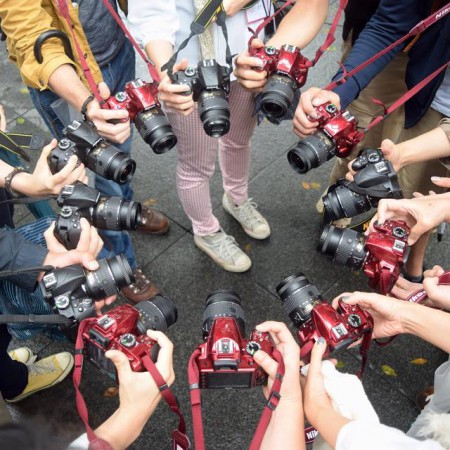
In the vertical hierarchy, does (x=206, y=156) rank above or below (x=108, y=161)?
below

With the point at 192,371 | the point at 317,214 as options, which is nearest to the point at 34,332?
the point at 192,371

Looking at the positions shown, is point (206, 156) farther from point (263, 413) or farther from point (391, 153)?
point (263, 413)

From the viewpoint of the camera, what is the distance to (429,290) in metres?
1.76

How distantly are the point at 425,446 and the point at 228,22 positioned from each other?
189 cm

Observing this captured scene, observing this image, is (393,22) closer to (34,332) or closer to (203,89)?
(203,89)

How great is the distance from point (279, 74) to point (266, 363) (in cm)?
131

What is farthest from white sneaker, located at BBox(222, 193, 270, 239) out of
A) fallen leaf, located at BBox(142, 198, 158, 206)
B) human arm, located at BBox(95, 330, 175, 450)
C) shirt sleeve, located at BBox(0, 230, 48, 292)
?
human arm, located at BBox(95, 330, 175, 450)

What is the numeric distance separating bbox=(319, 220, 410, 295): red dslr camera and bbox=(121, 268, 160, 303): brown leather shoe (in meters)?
1.29

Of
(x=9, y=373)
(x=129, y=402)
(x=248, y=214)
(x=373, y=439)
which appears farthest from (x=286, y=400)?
(x=248, y=214)

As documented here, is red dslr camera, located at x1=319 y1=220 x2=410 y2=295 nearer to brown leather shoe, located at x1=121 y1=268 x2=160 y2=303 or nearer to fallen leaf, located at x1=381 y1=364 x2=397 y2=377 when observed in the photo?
fallen leaf, located at x1=381 y1=364 x2=397 y2=377

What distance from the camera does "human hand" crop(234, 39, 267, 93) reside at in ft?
7.02

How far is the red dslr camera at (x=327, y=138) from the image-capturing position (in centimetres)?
206

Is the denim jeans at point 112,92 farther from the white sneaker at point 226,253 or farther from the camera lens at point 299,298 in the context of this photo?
the camera lens at point 299,298

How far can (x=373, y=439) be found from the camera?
123cm
